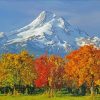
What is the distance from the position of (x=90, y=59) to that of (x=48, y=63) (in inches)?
1105

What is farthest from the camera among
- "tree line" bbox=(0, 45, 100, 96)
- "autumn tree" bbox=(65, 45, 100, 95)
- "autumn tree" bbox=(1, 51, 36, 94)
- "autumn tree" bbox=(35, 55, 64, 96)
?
"autumn tree" bbox=(1, 51, 36, 94)

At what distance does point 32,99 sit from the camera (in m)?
113

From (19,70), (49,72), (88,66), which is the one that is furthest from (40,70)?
(88,66)

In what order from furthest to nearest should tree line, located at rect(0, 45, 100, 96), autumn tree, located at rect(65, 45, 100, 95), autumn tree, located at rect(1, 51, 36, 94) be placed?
autumn tree, located at rect(1, 51, 36, 94) → tree line, located at rect(0, 45, 100, 96) → autumn tree, located at rect(65, 45, 100, 95)

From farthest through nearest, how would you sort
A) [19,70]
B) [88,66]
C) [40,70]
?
1. [19,70]
2. [40,70]
3. [88,66]

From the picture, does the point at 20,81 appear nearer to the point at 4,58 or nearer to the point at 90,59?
the point at 4,58

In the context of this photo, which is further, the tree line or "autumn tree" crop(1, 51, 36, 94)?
"autumn tree" crop(1, 51, 36, 94)

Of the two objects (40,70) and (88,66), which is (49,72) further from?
(88,66)

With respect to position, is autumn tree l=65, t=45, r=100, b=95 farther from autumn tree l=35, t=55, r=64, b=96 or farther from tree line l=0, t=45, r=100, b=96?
autumn tree l=35, t=55, r=64, b=96

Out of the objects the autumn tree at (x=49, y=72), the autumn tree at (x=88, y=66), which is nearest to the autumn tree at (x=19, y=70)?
the autumn tree at (x=49, y=72)

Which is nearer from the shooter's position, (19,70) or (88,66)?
(88,66)

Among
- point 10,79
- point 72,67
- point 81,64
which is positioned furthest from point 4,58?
point 81,64

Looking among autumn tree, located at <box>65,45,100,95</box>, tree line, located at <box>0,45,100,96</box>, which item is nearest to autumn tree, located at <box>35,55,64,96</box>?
tree line, located at <box>0,45,100,96</box>

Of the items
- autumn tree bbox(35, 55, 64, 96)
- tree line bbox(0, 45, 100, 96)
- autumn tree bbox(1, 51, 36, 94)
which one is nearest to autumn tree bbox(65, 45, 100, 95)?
tree line bbox(0, 45, 100, 96)
